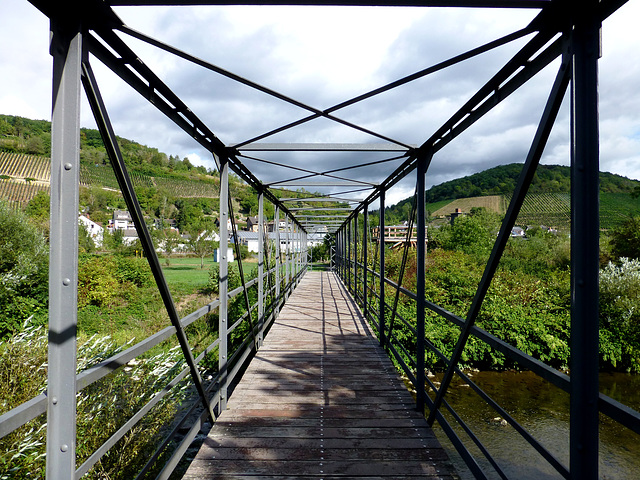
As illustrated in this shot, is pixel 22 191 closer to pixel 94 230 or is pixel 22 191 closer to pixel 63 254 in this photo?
pixel 94 230

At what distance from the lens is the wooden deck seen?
7.11 ft

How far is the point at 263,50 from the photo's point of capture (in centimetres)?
233

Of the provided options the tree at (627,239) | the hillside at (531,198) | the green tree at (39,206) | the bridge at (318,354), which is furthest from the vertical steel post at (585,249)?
the green tree at (39,206)

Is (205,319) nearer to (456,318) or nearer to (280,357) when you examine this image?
(280,357)

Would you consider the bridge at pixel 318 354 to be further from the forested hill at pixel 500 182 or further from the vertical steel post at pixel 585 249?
the forested hill at pixel 500 182

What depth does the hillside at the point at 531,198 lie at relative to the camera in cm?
1955

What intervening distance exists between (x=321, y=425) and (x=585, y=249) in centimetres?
211

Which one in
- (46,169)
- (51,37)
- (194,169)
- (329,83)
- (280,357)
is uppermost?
(194,169)

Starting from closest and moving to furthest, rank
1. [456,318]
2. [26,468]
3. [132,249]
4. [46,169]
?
[456,318], [26,468], [132,249], [46,169]

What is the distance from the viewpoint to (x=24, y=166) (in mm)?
44719

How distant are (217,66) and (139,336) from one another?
12.9 meters

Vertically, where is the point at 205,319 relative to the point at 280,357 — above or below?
below

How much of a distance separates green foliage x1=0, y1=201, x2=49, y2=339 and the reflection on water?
1237 cm

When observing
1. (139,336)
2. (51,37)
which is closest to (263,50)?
(51,37)
